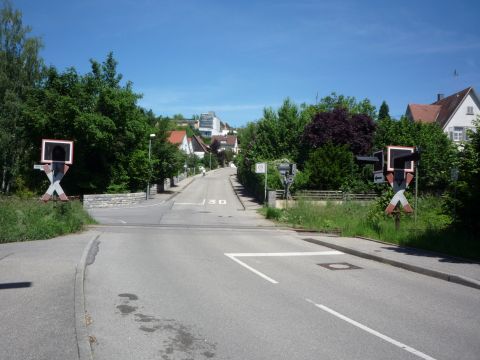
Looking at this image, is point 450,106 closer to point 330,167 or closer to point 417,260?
point 330,167

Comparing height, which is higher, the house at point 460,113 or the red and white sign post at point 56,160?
the house at point 460,113

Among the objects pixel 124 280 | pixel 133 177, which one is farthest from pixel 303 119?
pixel 124 280

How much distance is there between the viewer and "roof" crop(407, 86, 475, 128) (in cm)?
5231

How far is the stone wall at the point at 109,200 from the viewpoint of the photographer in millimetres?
34656

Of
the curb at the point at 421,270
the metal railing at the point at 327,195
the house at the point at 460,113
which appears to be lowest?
the curb at the point at 421,270

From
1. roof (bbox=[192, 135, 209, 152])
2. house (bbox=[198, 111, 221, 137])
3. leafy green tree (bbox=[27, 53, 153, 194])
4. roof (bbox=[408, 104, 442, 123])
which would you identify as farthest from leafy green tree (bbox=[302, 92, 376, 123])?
house (bbox=[198, 111, 221, 137])

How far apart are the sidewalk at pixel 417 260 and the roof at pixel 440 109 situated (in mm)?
42155

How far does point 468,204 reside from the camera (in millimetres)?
13133

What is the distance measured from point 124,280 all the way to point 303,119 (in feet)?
143

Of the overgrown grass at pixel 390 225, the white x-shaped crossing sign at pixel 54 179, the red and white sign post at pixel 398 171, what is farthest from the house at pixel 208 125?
the red and white sign post at pixel 398 171

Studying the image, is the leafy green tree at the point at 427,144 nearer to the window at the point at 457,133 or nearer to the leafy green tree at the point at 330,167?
the leafy green tree at the point at 330,167

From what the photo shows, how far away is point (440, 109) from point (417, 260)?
170 ft

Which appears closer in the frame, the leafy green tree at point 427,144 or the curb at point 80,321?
the curb at point 80,321

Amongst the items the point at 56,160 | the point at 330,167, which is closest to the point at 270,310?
the point at 56,160
